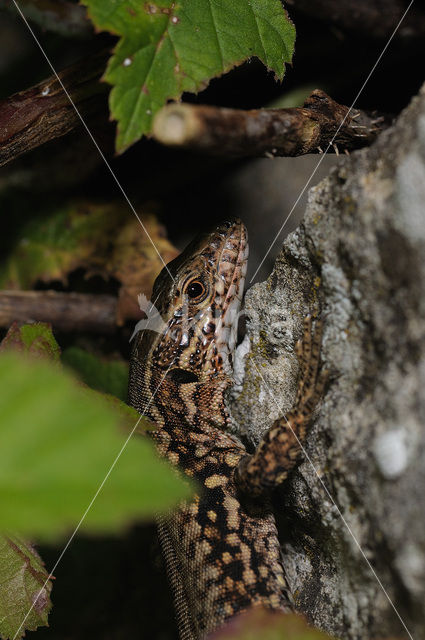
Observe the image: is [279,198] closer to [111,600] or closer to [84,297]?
[84,297]

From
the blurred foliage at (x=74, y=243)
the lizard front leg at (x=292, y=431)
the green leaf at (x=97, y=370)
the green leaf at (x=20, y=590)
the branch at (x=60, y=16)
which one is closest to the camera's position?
the lizard front leg at (x=292, y=431)

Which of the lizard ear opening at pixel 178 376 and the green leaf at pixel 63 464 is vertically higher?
the green leaf at pixel 63 464

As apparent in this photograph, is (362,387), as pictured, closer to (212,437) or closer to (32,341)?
(212,437)

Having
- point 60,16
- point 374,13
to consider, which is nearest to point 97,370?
point 60,16

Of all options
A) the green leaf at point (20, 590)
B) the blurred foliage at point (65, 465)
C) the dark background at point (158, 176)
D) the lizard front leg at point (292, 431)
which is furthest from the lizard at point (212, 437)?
the blurred foliage at point (65, 465)

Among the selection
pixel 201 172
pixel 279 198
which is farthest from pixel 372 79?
pixel 201 172

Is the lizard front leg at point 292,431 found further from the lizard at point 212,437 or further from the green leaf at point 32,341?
the green leaf at point 32,341
